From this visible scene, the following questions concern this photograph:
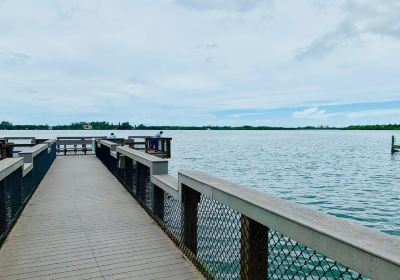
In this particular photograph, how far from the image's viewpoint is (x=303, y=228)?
2.48 metres

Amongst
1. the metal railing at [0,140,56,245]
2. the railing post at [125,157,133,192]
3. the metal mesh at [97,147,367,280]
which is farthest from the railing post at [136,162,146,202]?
the metal railing at [0,140,56,245]

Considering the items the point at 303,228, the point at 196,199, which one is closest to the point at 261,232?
the point at 303,228

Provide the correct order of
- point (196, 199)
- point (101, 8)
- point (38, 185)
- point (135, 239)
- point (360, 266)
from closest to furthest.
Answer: point (360, 266)
point (196, 199)
point (135, 239)
point (38, 185)
point (101, 8)

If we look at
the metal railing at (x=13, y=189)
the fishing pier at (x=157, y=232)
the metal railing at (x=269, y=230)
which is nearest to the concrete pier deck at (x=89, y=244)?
the fishing pier at (x=157, y=232)

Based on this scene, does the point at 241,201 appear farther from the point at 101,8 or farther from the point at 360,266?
the point at 101,8

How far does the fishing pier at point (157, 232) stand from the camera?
2324mm

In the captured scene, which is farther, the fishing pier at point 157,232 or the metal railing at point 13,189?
the metal railing at point 13,189

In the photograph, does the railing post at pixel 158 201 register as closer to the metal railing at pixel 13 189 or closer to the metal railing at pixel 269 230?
the metal railing at pixel 269 230

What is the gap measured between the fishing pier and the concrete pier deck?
14 millimetres

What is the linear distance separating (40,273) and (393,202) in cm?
1502

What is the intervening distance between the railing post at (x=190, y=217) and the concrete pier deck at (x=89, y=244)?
249 millimetres

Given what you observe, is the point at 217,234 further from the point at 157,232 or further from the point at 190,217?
the point at 190,217

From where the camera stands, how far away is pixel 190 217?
4922mm

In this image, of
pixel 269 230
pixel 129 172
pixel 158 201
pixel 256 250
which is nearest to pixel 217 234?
pixel 158 201
